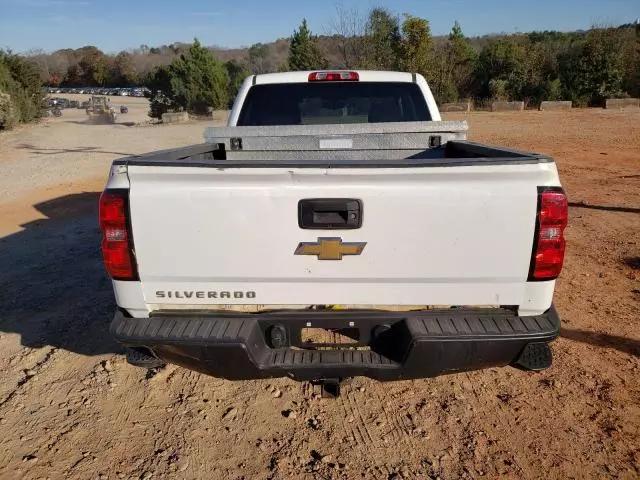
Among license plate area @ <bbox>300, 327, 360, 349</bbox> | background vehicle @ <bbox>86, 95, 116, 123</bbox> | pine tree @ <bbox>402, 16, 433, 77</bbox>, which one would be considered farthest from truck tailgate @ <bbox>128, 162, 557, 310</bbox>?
background vehicle @ <bbox>86, 95, 116, 123</bbox>

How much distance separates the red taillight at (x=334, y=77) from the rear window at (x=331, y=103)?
9cm

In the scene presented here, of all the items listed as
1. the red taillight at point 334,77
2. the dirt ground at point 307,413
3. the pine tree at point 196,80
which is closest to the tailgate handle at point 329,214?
the dirt ground at point 307,413

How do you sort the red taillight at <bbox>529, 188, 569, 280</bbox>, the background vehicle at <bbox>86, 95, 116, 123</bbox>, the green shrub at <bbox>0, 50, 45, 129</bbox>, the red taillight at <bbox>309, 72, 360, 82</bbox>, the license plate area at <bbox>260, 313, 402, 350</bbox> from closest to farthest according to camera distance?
the red taillight at <bbox>529, 188, 569, 280</bbox> → the license plate area at <bbox>260, 313, 402, 350</bbox> → the red taillight at <bbox>309, 72, 360, 82</bbox> → the green shrub at <bbox>0, 50, 45, 129</bbox> → the background vehicle at <bbox>86, 95, 116, 123</bbox>

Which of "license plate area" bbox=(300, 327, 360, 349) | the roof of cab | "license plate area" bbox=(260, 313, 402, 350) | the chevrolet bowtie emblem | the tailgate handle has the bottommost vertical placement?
"license plate area" bbox=(300, 327, 360, 349)

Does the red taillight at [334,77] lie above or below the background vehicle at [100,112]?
above

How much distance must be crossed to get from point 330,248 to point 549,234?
1.03 meters

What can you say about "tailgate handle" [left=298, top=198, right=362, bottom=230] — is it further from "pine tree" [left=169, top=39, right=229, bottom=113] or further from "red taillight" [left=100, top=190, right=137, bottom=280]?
"pine tree" [left=169, top=39, right=229, bottom=113]

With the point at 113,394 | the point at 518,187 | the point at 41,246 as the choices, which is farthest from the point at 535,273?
the point at 41,246

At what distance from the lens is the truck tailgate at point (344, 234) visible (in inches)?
92.0

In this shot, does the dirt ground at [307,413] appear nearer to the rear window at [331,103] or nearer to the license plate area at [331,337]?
the license plate area at [331,337]

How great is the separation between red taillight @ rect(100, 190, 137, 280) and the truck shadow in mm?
1647

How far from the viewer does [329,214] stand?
2.39 m

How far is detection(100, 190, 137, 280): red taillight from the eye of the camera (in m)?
2.41

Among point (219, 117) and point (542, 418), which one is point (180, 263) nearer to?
point (542, 418)
